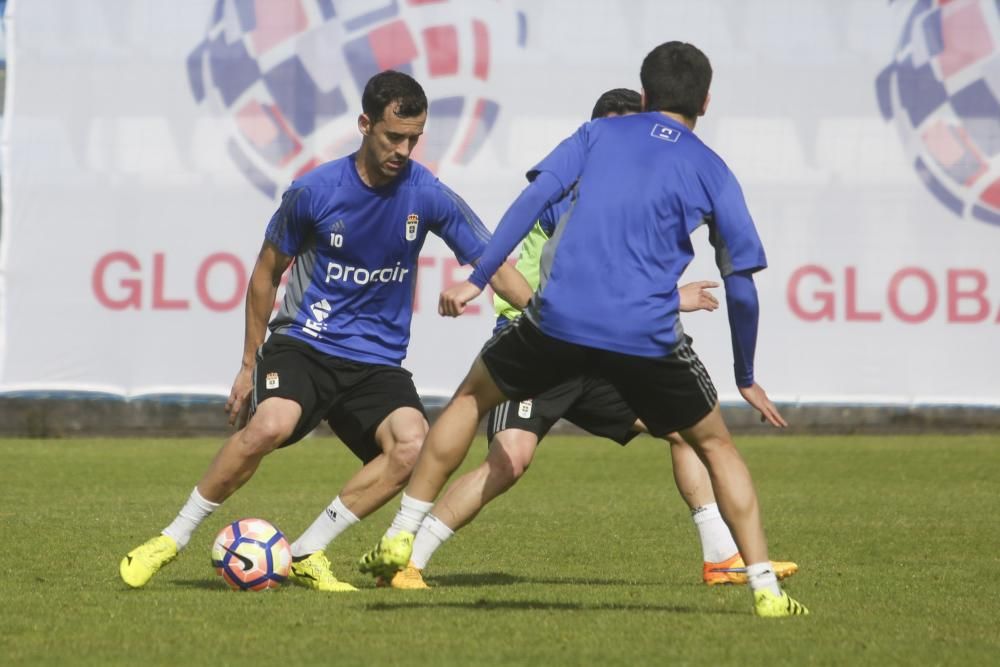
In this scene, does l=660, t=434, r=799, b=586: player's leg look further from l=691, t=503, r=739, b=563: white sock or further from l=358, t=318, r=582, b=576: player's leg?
l=358, t=318, r=582, b=576: player's leg

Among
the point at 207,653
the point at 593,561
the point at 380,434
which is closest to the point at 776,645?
the point at 207,653

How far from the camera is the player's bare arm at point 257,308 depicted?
7188 mm

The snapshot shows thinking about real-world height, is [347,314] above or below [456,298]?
below

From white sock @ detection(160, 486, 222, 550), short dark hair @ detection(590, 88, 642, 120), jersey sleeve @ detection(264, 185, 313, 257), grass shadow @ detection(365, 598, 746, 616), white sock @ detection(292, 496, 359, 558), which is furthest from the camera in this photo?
short dark hair @ detection(590, 88, 642, 120)

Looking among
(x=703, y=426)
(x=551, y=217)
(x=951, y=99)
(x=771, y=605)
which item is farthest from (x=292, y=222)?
(x=951, y=99)

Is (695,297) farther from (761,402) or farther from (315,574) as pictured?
(315,574)

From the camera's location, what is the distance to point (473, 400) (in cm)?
619

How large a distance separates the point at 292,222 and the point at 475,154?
33.6 ft

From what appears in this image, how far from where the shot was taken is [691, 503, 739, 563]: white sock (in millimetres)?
7508

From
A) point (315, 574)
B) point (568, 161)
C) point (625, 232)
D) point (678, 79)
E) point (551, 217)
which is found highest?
point (678, 79)

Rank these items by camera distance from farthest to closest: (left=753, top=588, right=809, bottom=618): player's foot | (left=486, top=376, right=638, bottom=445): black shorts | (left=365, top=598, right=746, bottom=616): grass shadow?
(left=486, top=376, right=638, bottom=445): black shorts → (left=365, top=598, right=746, bottom=616): grass shadow → (left=753, top=588, right=809, bottom=618): player's foot

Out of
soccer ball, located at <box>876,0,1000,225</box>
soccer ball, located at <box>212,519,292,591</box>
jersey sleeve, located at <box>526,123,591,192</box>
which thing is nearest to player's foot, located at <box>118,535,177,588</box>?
soccer ball, located at <box>212,519,292,591</box>

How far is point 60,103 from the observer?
1705 cm

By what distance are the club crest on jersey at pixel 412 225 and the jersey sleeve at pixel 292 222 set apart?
1.36 feet
